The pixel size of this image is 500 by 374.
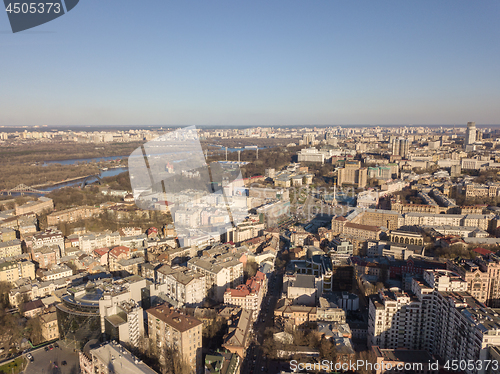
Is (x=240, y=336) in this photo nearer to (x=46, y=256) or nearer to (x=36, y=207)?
(x=46, y=256)

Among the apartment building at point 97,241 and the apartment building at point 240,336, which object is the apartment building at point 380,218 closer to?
the apartment building at point 240,336

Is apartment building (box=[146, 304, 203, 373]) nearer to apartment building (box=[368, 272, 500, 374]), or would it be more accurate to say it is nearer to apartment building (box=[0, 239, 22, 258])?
apartment building (box=[368, 272, 500, 374])

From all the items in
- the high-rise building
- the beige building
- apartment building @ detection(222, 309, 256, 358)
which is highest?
the high-rise building

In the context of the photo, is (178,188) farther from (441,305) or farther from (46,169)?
(46,169)

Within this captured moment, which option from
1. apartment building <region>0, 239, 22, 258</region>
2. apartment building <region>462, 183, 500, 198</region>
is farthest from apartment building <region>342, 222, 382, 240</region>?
apartment building <region>0, 239, 22, 258</region>

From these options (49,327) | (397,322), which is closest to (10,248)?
(49,327)

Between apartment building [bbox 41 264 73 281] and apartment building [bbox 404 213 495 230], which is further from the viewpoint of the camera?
apartment building [bbox 404 213 495 230]

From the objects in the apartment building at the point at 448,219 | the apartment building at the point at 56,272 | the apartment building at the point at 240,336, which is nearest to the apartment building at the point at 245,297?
the apartment building at the point at 240,336
